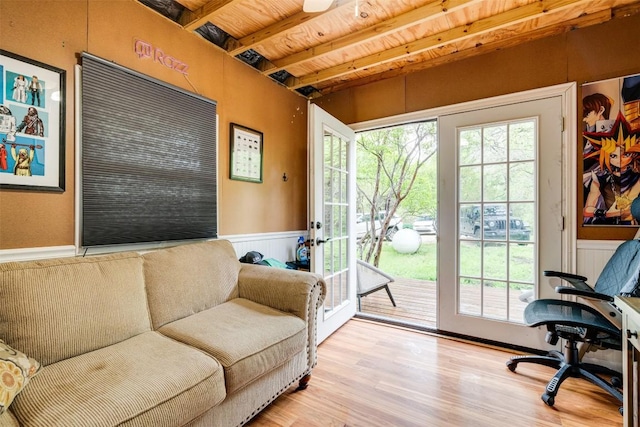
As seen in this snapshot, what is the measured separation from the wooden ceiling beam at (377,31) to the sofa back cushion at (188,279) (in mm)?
1785

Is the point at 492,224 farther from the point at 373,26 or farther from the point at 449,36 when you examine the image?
the point at 373,26

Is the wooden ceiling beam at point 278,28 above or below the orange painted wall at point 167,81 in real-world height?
above

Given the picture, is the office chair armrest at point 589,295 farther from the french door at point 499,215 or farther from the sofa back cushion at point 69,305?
the sofa back cushion at point 69,305

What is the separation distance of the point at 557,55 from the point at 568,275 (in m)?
1.70

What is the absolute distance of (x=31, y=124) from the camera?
1.41m

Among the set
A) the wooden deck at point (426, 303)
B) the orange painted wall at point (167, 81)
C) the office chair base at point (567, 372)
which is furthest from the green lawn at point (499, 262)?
the orange painted wall at point (167, 81)

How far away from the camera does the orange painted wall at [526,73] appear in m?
2.01

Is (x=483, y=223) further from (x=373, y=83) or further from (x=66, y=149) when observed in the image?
(x=66, y=149)

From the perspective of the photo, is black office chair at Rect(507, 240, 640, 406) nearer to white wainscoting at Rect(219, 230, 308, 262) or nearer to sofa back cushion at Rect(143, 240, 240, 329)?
sofa back cushion at Rect(143, 240, 240, 329)

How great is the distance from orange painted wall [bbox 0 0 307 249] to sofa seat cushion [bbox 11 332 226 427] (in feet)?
2.46

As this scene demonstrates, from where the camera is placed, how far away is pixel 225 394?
1267 millimetres

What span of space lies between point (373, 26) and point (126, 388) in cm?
261

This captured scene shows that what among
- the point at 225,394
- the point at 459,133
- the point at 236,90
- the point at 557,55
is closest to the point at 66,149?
the point at 236,90

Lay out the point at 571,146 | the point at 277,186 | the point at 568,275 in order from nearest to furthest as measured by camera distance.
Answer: the point at 568,275 → the point at 571,146 → the point at 277,186
